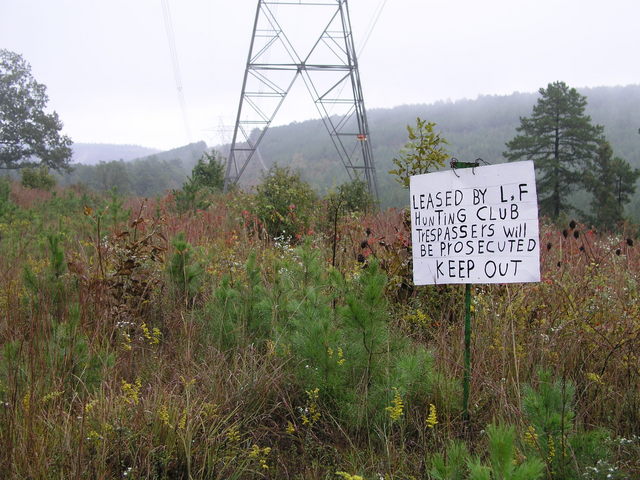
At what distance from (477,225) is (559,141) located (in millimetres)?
28969

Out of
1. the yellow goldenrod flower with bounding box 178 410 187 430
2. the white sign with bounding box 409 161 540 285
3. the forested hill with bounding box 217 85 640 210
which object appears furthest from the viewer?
the forested hill with bounding box 217 85 640 210

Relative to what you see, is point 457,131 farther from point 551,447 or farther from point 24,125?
point 551,447

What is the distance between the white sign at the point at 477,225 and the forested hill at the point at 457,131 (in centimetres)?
3291

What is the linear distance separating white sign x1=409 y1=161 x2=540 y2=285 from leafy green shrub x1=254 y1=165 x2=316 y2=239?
5262 mm

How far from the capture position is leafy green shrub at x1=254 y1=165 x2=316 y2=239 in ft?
25.7

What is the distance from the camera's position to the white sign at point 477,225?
1.87m

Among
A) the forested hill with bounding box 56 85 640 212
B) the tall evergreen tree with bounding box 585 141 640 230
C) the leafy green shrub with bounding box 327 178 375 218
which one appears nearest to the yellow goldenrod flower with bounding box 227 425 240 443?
the leafy green shrub with bounding box 327 178 375 218

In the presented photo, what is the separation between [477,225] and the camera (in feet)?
6.58

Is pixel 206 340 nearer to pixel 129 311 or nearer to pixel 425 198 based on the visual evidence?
pixel 129 311

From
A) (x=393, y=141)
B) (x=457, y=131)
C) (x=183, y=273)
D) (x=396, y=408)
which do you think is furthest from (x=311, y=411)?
(x=457, y=131)

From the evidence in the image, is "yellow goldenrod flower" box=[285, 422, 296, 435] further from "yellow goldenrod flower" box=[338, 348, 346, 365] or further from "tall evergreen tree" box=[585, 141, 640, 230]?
"tall evergreen tree" box=[585, 141, 640, 230]

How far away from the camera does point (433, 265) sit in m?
2.15

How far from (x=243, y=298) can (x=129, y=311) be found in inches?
35.6

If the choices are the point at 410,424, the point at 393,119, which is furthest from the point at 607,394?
the point at 393,119
